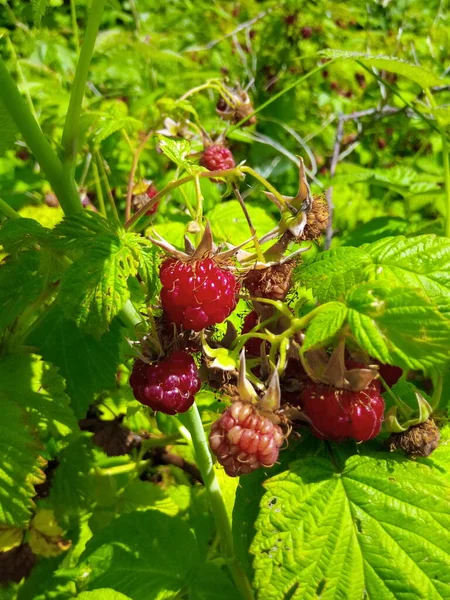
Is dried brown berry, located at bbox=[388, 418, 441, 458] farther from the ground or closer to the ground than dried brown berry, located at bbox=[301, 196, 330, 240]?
closer to the ground

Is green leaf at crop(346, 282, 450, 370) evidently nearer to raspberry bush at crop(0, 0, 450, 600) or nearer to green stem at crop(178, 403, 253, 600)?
raspberry bush at crop(0, 0, 450, 600)

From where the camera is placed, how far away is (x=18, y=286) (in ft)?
3.68

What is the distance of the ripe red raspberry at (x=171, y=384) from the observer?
36.3 inches

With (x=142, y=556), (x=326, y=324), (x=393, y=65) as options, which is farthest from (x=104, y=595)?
(x=393, y=65)

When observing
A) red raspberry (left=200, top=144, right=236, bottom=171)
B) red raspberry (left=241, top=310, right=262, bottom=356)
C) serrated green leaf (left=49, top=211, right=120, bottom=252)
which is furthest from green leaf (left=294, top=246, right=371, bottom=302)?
red raspberry (left=200, top=144, right=236, bottom=171)

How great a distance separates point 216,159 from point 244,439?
1.10m

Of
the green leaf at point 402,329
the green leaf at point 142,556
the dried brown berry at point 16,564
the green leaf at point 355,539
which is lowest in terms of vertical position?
the dried brown berry at point 16,564

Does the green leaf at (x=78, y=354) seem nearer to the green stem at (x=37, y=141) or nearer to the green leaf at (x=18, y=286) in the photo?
the green leaf at (x=18, y=286)

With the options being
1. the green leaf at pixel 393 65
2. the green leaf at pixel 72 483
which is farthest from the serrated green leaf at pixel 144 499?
the green leaf at pixel 393 65

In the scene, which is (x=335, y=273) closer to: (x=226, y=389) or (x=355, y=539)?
(x=226, y=389)

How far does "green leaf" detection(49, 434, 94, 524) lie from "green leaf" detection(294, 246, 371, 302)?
0.92 metres

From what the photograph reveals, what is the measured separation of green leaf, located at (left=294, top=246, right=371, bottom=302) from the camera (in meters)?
0.90

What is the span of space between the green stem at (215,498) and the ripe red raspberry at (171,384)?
247 mm

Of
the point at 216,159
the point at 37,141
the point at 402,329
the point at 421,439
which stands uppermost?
the point at 37,141
